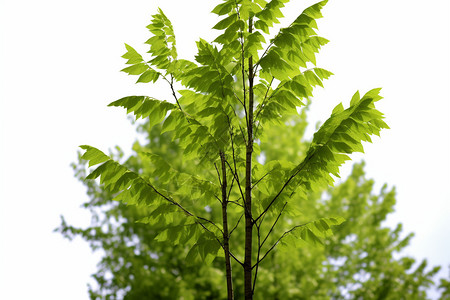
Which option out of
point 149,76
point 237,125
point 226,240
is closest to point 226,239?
point 226,240

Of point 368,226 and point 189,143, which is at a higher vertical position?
point 368,226

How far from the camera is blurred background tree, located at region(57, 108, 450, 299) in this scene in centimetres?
1047

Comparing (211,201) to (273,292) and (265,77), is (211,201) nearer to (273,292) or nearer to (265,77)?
(265,77)

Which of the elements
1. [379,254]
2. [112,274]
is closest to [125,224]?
[112,274]

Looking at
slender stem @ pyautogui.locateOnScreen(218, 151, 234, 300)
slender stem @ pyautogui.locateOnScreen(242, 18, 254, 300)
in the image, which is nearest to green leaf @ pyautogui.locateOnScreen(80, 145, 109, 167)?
slender stem @ pyautogui.locateOnScreen(218, 151, 234, 300)

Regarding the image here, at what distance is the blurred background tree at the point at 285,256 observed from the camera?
412 inches

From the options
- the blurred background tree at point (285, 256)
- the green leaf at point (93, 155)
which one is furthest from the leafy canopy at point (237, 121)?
the blurred background tree at point (285, 256)

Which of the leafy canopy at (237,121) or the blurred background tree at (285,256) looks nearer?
the leafy canopy at (237,121)

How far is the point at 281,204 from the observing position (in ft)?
11.8

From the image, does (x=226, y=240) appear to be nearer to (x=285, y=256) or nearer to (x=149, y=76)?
(x=149, y=76)

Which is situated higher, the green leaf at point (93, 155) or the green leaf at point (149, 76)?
the green leaf at point (149, 76)

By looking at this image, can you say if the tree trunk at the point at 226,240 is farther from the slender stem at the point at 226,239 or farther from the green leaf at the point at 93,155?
the green leaf at the point at 93,155

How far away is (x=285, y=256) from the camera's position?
11.1 m

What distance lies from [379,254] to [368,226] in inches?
38.9
